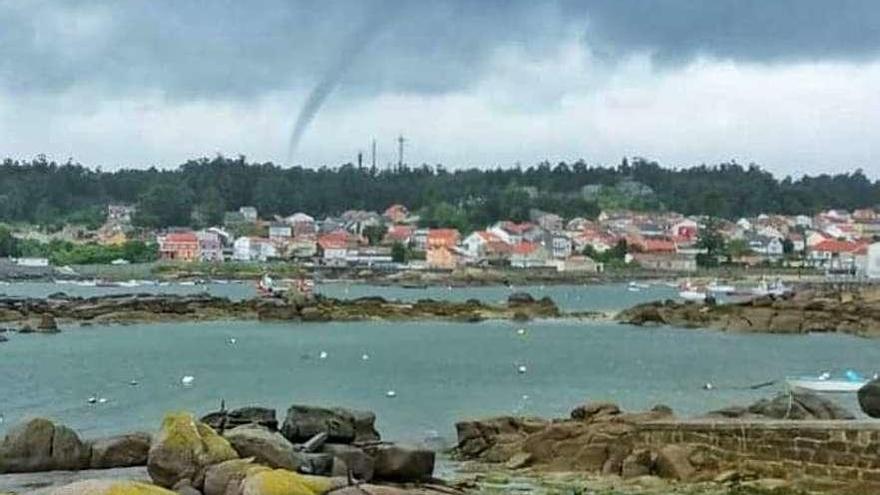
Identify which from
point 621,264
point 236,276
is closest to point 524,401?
point 236,276

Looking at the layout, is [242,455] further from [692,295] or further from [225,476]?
[692,295]

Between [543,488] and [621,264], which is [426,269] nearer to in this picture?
[621,264]

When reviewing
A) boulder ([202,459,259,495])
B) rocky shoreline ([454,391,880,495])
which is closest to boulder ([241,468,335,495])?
boulder ([202,459,259,495])

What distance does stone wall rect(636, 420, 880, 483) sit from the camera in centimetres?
1808

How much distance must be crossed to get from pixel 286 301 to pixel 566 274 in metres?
76.9

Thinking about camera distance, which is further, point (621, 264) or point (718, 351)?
point (621, 264)

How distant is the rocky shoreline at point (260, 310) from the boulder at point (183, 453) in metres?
62.8

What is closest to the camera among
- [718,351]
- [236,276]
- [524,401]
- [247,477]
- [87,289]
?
[247,477]

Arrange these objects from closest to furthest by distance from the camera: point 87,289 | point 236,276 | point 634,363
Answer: point 634,363, point 87,289, point 236,276

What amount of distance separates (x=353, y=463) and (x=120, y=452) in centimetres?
387

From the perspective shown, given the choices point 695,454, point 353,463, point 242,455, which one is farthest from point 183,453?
point 695,454

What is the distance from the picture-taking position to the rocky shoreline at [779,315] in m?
76.8

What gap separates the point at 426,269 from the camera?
167 metres

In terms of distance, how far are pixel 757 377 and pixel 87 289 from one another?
91554 mm
